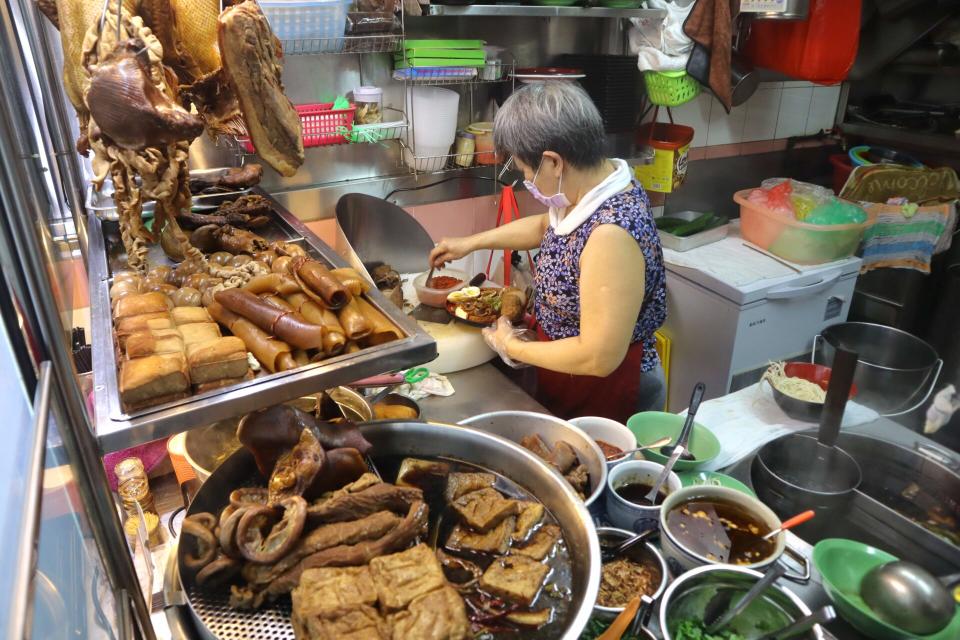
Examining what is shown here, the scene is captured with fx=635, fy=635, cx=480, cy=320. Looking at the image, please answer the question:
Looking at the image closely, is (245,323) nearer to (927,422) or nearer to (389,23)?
(389,23)

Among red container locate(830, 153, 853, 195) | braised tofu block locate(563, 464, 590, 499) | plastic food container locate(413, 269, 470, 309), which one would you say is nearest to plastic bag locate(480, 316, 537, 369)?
plastic food container locate(413, 269, 470, 309)

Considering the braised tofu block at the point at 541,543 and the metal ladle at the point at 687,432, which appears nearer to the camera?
the braised tofu block at the point at 541,543

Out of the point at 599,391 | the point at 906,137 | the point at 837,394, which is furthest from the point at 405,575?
the point at 906,137

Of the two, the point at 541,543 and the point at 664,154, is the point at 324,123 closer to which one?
the point at 664,154

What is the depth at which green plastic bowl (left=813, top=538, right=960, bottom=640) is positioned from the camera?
41.6 inches

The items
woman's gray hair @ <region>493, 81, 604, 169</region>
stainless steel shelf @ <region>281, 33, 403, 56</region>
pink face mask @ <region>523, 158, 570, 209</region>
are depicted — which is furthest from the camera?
stainless steel shelf @ <region>281, 33, 403, 56</region>

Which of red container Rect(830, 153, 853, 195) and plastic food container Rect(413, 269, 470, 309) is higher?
red container Rect(830, 153, 853, 195)

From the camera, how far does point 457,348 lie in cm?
221

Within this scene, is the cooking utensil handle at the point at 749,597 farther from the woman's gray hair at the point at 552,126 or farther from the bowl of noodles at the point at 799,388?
the woman's gray hair at the point at 552,126

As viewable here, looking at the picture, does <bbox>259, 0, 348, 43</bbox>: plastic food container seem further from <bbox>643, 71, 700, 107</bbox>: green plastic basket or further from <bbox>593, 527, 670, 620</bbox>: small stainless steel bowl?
<bbox>593, 527, 670, 620</bbox>: small stainless steel bowl

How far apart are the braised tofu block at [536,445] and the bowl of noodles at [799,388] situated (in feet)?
2.75

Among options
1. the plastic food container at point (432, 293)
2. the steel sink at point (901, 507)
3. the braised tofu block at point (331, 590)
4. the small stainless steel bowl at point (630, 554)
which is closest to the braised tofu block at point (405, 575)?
the braised tofu block at point (331, 590)

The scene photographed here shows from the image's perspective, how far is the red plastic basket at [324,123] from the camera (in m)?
2.48

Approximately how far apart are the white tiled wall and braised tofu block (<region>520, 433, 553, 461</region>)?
8.82 ft
